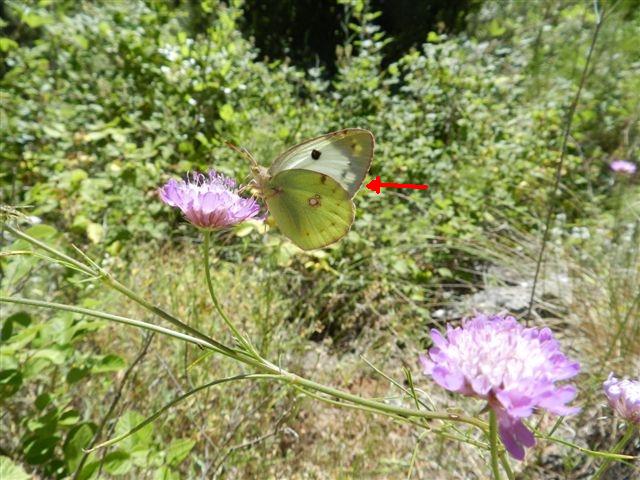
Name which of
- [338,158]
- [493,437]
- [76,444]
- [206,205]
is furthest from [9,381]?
[493,437]

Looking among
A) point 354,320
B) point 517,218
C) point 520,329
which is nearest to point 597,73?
point 517,218

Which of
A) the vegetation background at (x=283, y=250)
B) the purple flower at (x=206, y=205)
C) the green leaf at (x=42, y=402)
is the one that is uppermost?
the purple flower at (x=206, y=205)

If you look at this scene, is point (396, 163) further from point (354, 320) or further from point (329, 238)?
point (329, 238)

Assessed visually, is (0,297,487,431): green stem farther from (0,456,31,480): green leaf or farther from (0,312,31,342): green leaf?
(0,312,31,342): green leaf

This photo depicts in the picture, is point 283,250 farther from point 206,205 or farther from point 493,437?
point 493,437

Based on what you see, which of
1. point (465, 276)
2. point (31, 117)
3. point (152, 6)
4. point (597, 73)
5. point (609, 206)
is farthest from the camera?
point (597, 73)

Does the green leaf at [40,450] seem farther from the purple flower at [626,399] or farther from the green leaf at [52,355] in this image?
the purple flower at [626,399]

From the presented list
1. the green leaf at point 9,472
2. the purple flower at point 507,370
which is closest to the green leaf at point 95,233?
the green leaf at point 9,472
